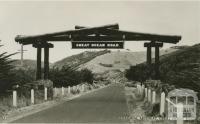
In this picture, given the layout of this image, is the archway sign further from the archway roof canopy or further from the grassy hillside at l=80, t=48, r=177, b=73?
the grassy hillside at l=80, t=48, r=177, b=73

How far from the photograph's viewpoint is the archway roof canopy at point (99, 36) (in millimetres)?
26438

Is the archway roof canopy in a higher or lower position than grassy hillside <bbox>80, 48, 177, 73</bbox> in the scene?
higher

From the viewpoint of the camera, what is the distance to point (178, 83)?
19797mm

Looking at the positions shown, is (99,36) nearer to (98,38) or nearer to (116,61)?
(98,38)

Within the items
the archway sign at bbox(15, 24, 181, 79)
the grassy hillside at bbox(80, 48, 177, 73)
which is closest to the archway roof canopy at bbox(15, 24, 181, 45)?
the archway sign at bbox(15, 24, 181, 79)

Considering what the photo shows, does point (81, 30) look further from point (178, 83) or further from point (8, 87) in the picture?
point (178, 83)

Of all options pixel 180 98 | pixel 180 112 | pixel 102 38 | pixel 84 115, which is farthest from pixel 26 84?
pixel 180 112

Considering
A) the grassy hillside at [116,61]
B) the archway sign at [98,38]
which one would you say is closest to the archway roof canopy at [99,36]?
the archway sign at [98,38]

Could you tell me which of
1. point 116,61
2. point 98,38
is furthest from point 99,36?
point 116,61

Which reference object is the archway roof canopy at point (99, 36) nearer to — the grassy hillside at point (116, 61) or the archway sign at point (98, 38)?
the archway sign at point (98, 38)

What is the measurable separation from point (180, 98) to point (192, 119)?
3.80 meters

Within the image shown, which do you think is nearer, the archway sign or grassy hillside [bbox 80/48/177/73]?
the archway sign

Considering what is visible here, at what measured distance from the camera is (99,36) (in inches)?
1060

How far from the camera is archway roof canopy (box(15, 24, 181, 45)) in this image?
2644 cm
